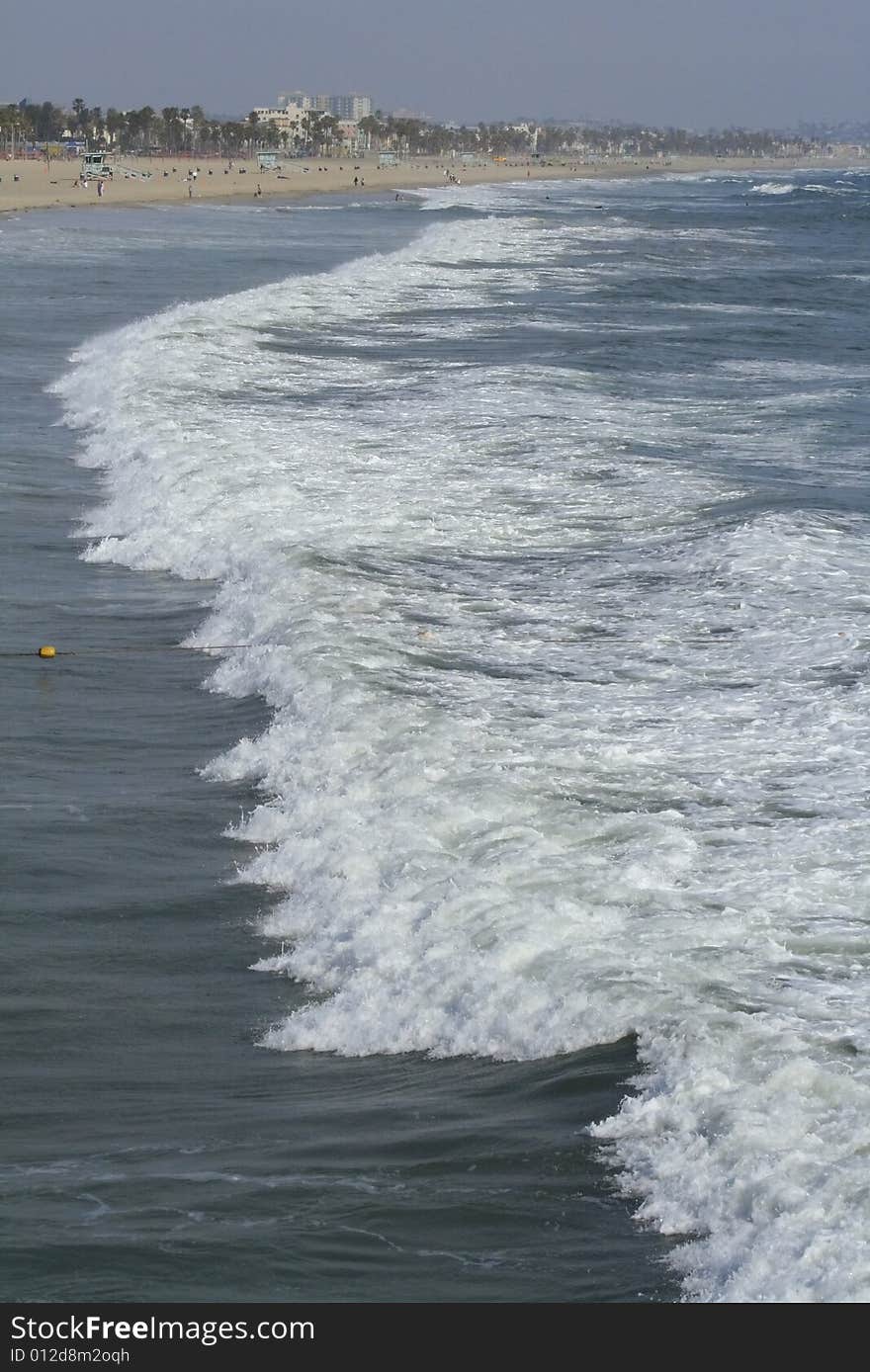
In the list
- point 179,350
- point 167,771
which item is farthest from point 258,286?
point 167,771

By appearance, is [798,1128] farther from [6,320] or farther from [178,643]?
[6,320]

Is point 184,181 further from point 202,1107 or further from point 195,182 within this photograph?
point 202,1107

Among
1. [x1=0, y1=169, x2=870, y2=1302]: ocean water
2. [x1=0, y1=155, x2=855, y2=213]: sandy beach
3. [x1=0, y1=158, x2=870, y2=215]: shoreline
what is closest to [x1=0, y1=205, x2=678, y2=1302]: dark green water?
[x1=0, y1=169, x2=870, y2=1302]: ocean water

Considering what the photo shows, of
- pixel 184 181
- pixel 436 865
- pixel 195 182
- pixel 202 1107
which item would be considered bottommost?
pixel 202 1107

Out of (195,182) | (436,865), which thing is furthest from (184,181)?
(436,865)

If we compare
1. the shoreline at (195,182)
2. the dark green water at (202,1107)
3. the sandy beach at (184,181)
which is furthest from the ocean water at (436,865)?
the sandy beach at (184,181)

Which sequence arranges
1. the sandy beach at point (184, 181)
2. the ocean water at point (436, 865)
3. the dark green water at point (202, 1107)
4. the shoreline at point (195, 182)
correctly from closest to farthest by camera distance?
the dark green water at point (202, 1107)
the ocean water at point (436, 865)
the shoreline at point (195, 182)
the sandy beach at point (184, 181)

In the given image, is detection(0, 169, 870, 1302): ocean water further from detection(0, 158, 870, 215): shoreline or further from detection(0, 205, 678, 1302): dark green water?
detection(0, 158, 870, 215): shoreline

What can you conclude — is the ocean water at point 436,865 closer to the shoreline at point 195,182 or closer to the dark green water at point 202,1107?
the dark green water at point 202,1107

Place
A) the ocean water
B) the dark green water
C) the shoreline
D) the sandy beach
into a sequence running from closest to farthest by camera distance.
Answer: the dark green water
the ocean water
the shoreline
the sandy beach
